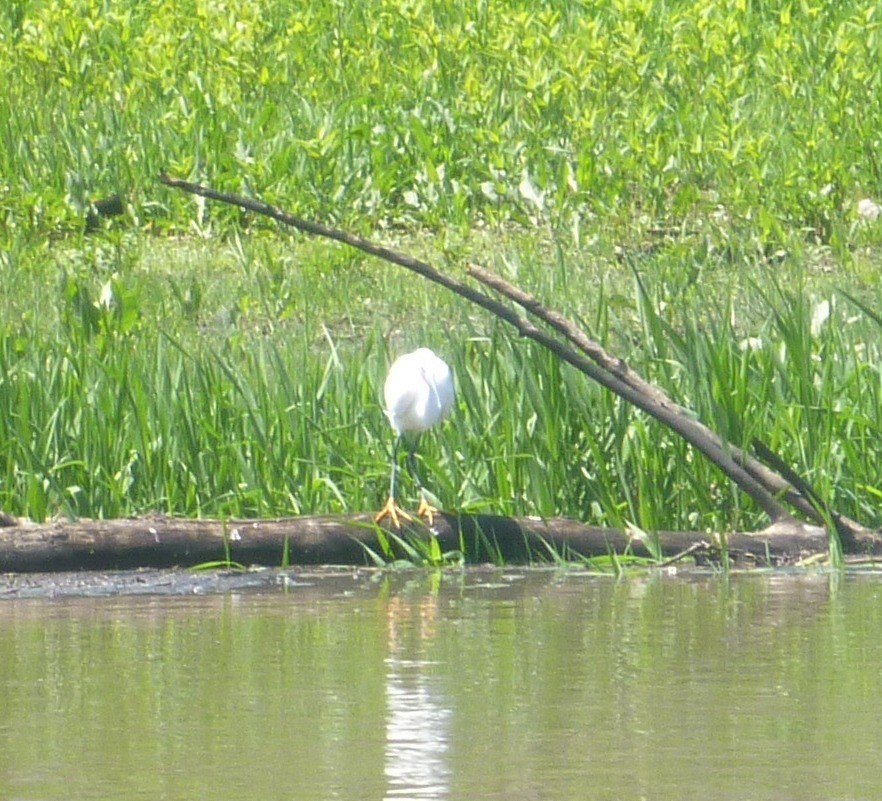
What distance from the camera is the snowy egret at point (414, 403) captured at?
515 centimetres

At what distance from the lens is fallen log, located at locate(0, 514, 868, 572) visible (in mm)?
4906

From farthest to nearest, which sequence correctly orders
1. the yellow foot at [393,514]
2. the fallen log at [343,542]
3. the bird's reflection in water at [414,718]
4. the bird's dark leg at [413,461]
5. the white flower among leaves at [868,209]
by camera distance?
the white flower among leaves at [868,209]
the bird's dark leg at [413,461]
the yellow foot at [393,514]
the fallen log at [343,542]
the bird's reflection in water at [414,718]

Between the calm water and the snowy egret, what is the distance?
1.31 feet

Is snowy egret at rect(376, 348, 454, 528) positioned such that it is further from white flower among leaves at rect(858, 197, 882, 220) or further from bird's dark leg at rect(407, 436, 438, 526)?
white flower among leaves at rect(858, 197, 882, 220)

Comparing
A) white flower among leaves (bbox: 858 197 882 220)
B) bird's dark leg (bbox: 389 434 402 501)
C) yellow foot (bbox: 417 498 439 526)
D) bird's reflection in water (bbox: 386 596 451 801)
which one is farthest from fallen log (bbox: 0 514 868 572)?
white flower among leaves (bbox: 858 197 882 220)

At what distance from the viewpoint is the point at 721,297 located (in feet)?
24.9

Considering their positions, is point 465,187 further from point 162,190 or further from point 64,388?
point 64,388

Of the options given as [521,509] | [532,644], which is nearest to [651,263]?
[521,509]

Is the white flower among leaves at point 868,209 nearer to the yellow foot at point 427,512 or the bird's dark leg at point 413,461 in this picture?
the bird's dark leg at point 413,461

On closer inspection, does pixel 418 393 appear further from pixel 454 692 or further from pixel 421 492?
pixel 454 692

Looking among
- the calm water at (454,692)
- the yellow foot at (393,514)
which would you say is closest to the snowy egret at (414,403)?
the yellow foot at (393,514)

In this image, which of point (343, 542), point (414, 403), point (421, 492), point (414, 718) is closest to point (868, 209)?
point (421, 492)

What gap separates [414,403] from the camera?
518 centimetres

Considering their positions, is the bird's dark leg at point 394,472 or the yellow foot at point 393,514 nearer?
the yellow foot at point 393,514
